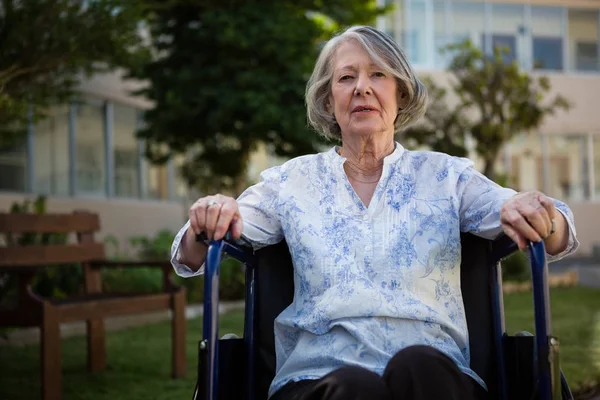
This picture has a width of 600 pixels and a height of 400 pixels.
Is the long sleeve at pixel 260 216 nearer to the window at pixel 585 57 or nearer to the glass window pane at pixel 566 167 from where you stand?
the glass window pane at pixel 566 167

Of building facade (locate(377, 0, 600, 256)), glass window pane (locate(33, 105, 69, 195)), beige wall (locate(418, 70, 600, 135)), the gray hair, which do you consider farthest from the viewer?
beige wall (locate(418, 70, 600, 135))

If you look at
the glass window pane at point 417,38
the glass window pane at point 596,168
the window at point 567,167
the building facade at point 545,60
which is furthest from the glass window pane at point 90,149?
the glass window pane at point 596,168

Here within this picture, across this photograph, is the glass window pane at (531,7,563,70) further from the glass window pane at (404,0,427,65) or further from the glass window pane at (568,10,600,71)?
the glass window pane at (404,0,427,65)

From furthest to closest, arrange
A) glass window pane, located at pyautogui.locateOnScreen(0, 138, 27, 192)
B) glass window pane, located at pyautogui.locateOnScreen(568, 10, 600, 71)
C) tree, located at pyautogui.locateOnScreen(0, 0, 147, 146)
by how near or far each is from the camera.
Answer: glass window pane, located at pyautogui.locateOnScreen(568, 10, 600, 71), glass window pane, located at pyautogui.locateOnScreen(0, 138, 27, 192), tree, located at pyautogui.locateOnScreen(0, 0, 147, 146)

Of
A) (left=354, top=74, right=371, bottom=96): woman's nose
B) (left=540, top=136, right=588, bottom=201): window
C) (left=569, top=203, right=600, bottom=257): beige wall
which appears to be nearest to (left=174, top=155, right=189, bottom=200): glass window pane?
(left=540, top=136, right=588, bottom=201): window

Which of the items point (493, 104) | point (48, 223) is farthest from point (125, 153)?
point (48, 223)

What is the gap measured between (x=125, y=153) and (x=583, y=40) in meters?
14.9

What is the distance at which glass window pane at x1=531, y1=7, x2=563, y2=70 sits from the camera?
24.1 meters

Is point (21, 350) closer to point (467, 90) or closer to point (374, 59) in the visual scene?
point (374, 59)

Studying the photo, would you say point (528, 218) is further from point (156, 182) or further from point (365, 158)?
point (156, 182)

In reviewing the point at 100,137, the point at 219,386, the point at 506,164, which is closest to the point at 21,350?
the point at 219,386

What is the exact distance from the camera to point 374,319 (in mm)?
2443

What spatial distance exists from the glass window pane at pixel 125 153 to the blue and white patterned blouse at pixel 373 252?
501 inches

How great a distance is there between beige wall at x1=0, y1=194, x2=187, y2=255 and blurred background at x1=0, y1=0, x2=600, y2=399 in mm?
33
